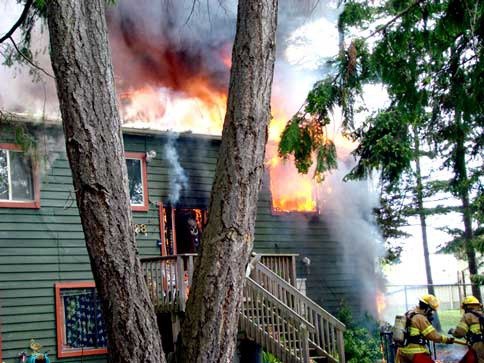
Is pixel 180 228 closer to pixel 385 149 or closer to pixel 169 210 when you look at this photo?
pixel 169 210

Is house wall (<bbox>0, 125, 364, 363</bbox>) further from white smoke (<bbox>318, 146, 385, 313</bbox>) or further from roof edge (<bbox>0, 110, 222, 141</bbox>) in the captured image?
white smoke (<bbox>318, 146, 385, 313</bbox>)

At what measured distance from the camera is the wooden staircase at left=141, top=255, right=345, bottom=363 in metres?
11.9

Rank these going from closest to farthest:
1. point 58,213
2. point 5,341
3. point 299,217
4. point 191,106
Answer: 1. point 5,341
2. point 58,213
3. point 191,106
4. point 299,217

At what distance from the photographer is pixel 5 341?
13.0m

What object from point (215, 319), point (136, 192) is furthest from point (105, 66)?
point (136, 192)

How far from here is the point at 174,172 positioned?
1600 centimetres

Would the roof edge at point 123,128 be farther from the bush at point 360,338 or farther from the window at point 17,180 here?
the bush at point 360,338

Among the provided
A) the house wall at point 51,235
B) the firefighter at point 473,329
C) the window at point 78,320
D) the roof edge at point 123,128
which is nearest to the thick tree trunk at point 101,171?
the firefighter at point 473,329

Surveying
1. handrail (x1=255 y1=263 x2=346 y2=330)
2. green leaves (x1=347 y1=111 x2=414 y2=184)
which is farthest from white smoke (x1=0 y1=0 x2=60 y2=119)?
→ green leaves (x1=347 y1=111 x2=414 y2=184)

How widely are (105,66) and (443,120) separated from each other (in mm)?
7705

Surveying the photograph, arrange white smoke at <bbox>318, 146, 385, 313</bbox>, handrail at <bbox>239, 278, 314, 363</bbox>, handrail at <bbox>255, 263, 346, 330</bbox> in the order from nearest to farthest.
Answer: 1. handrail at <bbox>239, 278, 314, 363</bbox>
2. handrail at <bbox>255, 263, 346, 330</bbox>
3. white smoke at <bbox>318, 146, 385, 313</bbox>

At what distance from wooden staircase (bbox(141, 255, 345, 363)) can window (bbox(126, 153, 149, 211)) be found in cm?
241

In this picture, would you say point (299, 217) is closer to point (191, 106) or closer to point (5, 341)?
point (191, 106)

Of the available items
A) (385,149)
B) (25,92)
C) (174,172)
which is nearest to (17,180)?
(25,92)
